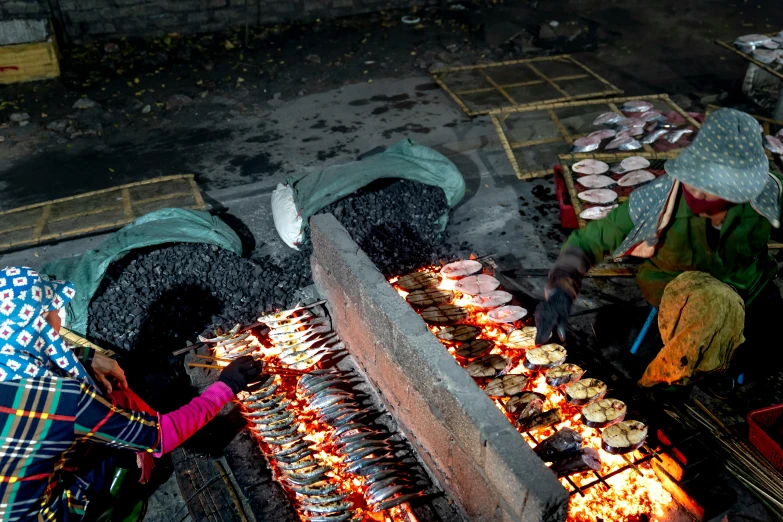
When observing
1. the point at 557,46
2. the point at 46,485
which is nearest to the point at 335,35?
Result: the point at 557,46

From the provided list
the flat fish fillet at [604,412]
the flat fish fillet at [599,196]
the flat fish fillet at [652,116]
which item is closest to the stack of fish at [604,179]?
the flat fish fillet at [599,196]

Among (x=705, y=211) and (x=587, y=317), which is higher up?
(x=705, y=211)

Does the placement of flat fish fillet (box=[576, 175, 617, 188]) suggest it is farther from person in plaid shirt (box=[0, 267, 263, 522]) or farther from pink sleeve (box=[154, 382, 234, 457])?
person in plaid shirt (box=[0, 267, 263, 522])

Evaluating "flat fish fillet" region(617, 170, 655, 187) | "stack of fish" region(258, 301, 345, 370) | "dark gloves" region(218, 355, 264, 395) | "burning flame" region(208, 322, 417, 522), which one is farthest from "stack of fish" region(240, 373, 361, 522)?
"flat fish fillet" region(617, 170, 655, 187)

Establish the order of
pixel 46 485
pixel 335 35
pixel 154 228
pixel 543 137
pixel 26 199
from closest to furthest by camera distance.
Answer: pixel 46 485 < pixel 154 228 < pixel 26 199 < pixel 543 137 < pixel 335 35

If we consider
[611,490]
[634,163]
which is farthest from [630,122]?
[611,490]

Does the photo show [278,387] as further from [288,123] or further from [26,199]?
[288,123]

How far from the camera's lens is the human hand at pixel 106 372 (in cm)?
448

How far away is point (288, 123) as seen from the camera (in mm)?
10117

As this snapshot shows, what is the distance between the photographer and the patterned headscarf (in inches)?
140

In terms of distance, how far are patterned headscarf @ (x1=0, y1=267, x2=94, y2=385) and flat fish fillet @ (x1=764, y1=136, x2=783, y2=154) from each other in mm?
7849

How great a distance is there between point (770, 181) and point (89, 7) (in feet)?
39.2

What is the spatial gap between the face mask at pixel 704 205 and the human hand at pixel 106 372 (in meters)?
4.18

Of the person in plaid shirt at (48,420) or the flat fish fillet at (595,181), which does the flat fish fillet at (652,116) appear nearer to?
the flat fish fillet at (595,181)
